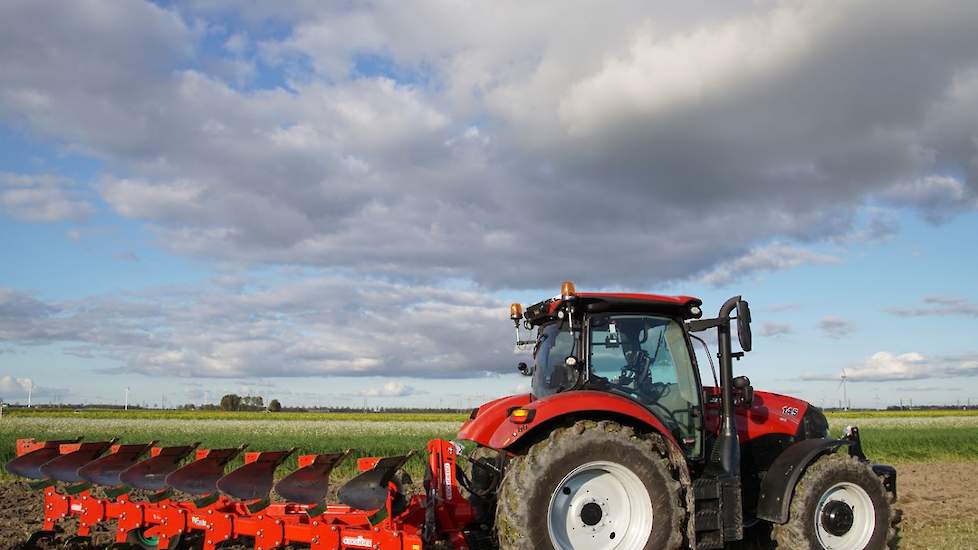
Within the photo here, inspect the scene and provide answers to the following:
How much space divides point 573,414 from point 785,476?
84.4 inches

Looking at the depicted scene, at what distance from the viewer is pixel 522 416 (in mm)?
5270

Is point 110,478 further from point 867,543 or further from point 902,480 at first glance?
point 902,480

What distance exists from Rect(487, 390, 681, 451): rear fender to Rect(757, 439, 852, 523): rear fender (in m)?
1.27

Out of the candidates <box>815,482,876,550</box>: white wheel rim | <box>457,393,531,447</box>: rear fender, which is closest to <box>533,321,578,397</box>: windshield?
<box>457,393,531,447</box>: rear fender

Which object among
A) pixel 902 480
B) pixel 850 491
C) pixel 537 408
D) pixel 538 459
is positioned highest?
pixel 537 408

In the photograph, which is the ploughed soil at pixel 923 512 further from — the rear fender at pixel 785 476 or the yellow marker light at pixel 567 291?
the yellow marker light at pixel 567 291

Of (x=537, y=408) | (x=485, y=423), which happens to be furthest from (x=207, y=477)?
(x=537, y=408)

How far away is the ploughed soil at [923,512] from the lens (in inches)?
309

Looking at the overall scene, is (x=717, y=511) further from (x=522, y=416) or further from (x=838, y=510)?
(x=522, y=416)

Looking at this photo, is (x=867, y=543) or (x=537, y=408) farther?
(x=867, y=543)

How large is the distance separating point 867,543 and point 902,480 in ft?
30.4

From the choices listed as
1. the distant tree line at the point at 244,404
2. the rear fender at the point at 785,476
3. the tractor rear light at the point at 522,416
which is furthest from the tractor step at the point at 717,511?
the distant tree line at the point at 244,404

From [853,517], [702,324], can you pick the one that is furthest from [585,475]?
[853,517]

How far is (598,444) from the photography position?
531 centimetres
